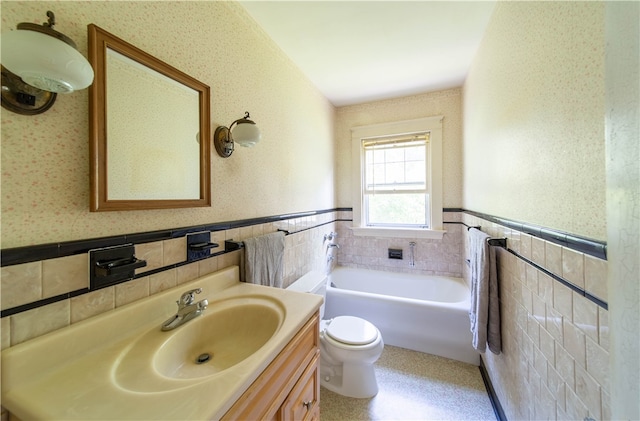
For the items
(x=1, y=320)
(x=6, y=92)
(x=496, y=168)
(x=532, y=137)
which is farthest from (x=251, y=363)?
(x=496, y=168)

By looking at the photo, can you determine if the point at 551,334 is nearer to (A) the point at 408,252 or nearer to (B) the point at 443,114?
(A) the point at 408,252

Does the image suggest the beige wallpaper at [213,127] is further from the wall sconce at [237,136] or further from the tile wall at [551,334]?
the tile wall at [551,334]

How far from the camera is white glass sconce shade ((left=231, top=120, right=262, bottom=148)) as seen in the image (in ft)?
3.90

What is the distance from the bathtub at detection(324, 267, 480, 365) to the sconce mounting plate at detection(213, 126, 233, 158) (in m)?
1.54

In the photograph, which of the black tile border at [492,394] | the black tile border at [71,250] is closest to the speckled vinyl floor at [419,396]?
the black tile border at [492,394]

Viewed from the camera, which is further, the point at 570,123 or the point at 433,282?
the point at 433,282

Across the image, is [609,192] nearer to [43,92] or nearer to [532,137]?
[532,137]

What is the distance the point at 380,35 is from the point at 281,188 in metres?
1.30

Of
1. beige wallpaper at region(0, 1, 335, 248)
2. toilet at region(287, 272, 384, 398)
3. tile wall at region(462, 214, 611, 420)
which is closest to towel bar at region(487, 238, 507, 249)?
tile wall at region(462, 214, 611, 420)

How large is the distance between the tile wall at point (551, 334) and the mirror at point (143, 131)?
1456 millimetres

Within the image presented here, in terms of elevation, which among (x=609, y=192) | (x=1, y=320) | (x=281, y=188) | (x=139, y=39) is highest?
(x=139, y=39)

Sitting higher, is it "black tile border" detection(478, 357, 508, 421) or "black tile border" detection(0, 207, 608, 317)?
"black tile border" detection(0, 207, 608, 317)

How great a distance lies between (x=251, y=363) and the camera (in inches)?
25.2

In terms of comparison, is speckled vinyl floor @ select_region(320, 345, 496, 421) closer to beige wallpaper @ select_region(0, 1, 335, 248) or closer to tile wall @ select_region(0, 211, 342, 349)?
tile wall @ select_region(0, 211, 342, 349)
